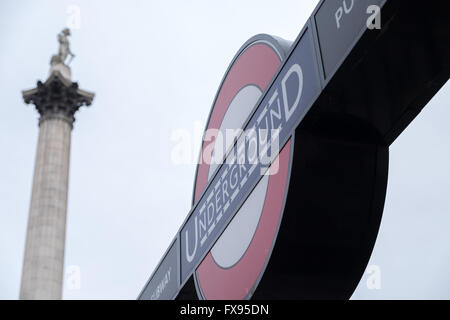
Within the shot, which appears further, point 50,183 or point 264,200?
point 50,183

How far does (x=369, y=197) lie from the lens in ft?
12.3

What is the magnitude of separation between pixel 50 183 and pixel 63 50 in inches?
277

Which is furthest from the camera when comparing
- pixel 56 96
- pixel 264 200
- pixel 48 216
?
pixel 56 96

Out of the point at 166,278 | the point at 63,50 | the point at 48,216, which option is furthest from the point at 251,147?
the point at 63,50

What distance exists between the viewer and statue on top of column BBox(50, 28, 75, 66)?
3137cm

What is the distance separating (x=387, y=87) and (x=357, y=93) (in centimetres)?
13

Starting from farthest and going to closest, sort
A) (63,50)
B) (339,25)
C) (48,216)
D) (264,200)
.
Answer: (63,50), (48,216), (264,200), (339,25)

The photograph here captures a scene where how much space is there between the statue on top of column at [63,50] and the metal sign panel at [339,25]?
28.8m

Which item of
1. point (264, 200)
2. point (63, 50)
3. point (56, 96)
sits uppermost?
point (63, 50)

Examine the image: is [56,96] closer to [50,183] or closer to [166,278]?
[50,183]

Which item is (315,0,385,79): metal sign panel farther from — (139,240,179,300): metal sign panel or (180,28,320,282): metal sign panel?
(139,240,179,300): metal sign panel

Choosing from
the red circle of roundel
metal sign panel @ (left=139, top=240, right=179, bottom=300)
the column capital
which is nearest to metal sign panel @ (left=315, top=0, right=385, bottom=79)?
the red circle of roundel

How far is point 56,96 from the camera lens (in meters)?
28.8

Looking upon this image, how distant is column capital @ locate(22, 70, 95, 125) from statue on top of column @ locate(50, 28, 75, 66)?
237 centimetres
